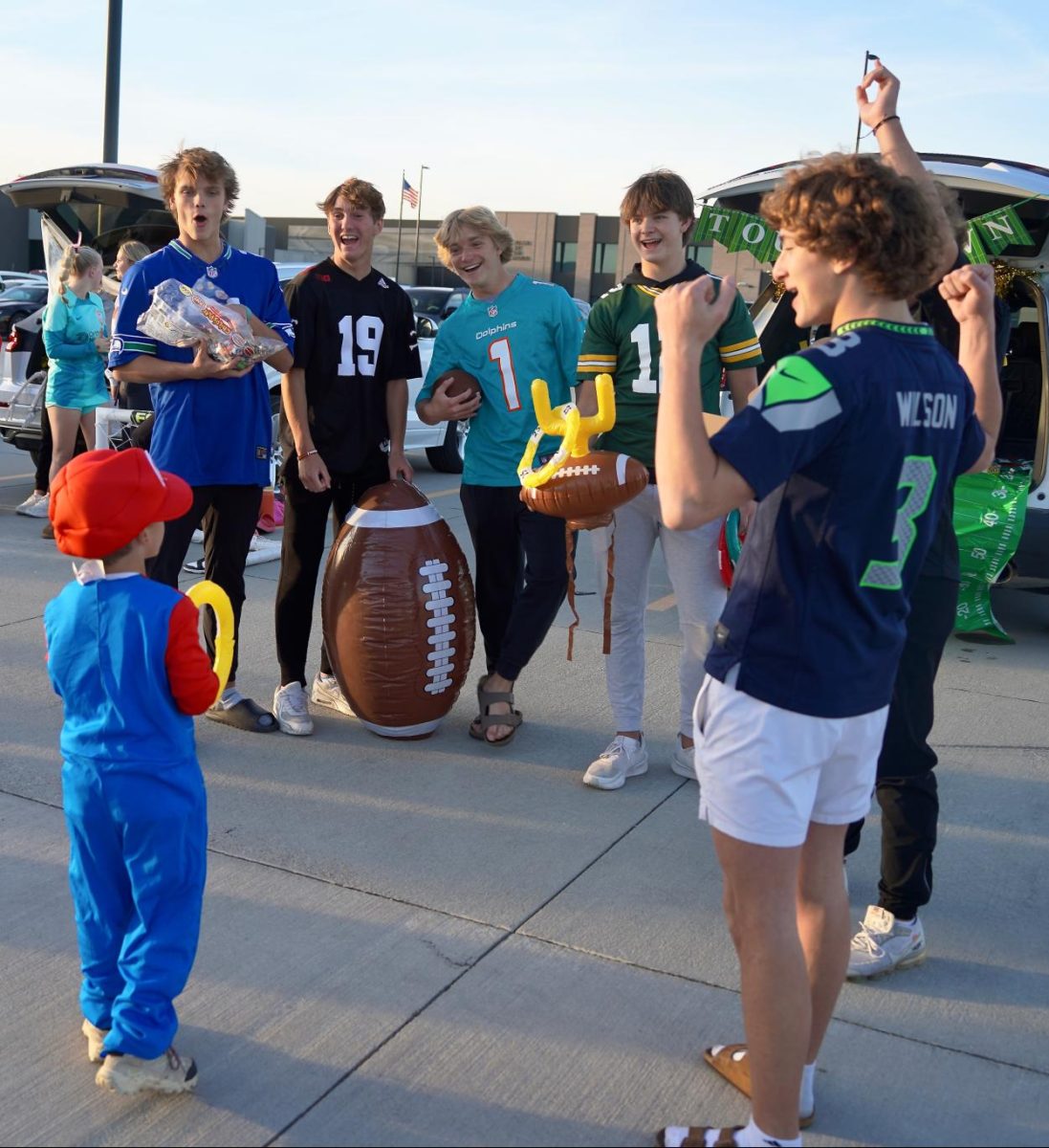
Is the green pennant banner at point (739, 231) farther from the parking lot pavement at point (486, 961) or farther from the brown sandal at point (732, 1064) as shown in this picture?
the brown sandal at point (732, 1064)

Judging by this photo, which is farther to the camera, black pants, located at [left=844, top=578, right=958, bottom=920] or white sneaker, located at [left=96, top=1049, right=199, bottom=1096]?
black pants, located at [left=844, top=578, right=958, bottom=920]

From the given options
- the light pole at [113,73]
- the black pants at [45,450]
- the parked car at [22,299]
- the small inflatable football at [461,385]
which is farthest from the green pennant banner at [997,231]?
the light pole at [113,73]

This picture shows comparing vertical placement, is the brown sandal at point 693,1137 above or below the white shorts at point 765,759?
below

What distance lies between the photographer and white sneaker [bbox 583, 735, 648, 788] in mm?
4262

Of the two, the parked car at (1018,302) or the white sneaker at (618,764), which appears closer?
the white sneaker at (618,764)

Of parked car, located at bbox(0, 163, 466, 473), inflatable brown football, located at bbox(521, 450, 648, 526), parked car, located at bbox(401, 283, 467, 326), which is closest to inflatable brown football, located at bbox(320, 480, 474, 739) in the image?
inflatable brown football, located at bbox(521, 450, 648, 526)

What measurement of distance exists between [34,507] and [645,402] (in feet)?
19.6

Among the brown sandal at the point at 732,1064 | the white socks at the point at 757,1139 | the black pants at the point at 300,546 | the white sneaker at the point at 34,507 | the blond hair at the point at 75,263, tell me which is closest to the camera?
the white socks at the point at 757,1139

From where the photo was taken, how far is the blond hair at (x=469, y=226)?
14.6ft

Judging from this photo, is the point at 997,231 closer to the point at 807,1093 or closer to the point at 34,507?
the point at 807,1093

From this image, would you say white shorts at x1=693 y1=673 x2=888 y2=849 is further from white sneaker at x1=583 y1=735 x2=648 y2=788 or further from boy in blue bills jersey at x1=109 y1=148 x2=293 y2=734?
boy in blue bills jersey at x1=109 y1=148 x2=293 y2=734

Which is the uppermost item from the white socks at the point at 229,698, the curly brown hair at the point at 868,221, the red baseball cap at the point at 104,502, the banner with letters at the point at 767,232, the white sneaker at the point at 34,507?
the banner with letters at the point at 767,232

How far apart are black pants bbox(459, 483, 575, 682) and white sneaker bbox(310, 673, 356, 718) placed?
641mm

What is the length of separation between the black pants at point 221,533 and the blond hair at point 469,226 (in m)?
1.19
